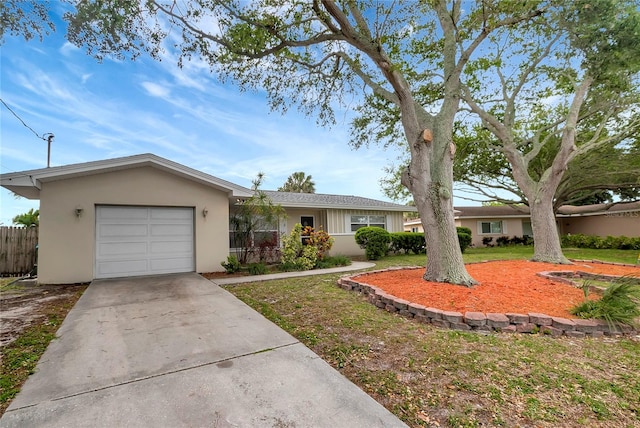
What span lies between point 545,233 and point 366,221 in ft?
25.2

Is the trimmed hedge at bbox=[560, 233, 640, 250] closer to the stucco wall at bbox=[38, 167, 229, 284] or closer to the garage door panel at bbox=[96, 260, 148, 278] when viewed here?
the stucco wall at bbox=[38, 167, 229, 284]

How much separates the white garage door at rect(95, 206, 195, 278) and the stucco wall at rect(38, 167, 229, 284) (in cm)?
23

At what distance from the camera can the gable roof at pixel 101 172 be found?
6.83 metres

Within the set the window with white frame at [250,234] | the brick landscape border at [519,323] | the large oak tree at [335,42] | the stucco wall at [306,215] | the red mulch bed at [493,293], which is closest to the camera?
the brick landscape border at [519,323]

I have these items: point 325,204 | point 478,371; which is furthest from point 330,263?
point 478,371

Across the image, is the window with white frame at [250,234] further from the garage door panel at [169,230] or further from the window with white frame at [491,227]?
the window with white frame at [491,227]

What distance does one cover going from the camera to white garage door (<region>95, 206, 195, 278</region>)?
26.3 ft

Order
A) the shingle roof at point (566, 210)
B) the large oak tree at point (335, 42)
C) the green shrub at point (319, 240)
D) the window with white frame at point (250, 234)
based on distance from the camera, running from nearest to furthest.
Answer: the large oak tree at point (335, 42)
the window with white frame at point (250, 234)
the green shrub at point (319, 240)
the shingle roof at point (566, 210)

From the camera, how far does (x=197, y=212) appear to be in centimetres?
909

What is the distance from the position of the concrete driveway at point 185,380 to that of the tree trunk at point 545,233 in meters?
11.0

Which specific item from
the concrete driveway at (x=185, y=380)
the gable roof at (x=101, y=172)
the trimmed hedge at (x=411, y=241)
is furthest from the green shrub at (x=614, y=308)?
the trimmed hedge at (x=411, y=241)

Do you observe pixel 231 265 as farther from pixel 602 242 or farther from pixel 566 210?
pixel 566 210

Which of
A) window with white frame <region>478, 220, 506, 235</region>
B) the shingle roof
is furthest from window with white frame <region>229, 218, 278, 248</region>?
window with white frame <region>478, 220, 506, 235</region>

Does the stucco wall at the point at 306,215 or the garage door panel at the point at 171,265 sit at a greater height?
the stucco wall at the point at 306,215
